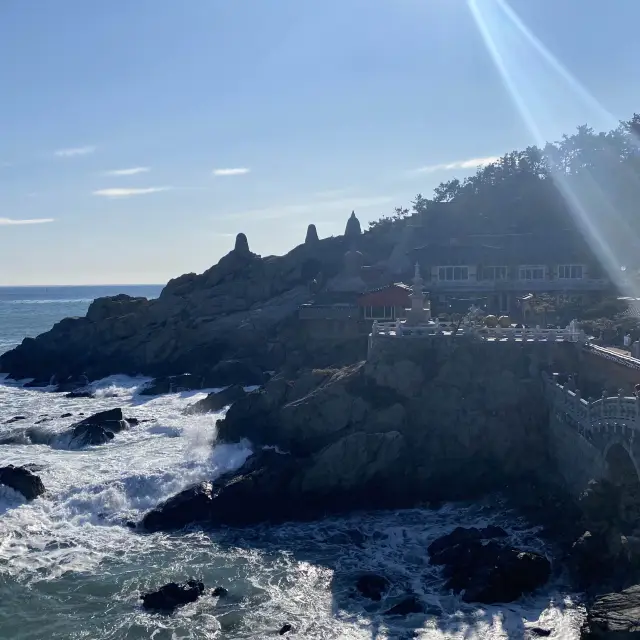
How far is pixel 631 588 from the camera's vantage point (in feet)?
65.0

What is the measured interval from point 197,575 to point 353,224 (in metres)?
62.7

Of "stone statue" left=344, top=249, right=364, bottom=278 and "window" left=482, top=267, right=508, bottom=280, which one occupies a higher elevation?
"stone statue" left=344, top=249, right=364, bottom=278

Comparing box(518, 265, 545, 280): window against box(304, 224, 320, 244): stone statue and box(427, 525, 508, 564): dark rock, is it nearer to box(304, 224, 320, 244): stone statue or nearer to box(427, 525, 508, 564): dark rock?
box(304, 224, 320, 244): stone statue

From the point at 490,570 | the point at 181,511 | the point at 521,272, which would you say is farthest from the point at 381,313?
the point at 490,570

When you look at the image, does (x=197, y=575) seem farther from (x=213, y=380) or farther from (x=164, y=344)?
(x=164, y=344)

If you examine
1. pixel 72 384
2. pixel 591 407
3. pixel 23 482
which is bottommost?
pixel 23 482

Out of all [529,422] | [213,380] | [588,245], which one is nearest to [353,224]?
[588,245]

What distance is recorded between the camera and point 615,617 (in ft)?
59.7

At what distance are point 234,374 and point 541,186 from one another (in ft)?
172

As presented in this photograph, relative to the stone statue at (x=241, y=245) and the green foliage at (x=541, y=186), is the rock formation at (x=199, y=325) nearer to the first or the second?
the stone statue at (x=241, y=245)

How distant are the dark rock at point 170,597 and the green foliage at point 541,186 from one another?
61244 mm

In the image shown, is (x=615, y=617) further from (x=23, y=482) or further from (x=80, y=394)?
(x=80, y=394)

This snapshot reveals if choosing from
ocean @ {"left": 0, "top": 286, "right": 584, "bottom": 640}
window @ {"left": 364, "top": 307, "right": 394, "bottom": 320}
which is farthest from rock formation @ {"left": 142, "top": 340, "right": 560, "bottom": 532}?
window @ {"left": 364, "top": 307, "right": 394, "bottom": 320}

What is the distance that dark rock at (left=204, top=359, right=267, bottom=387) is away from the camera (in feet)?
182
